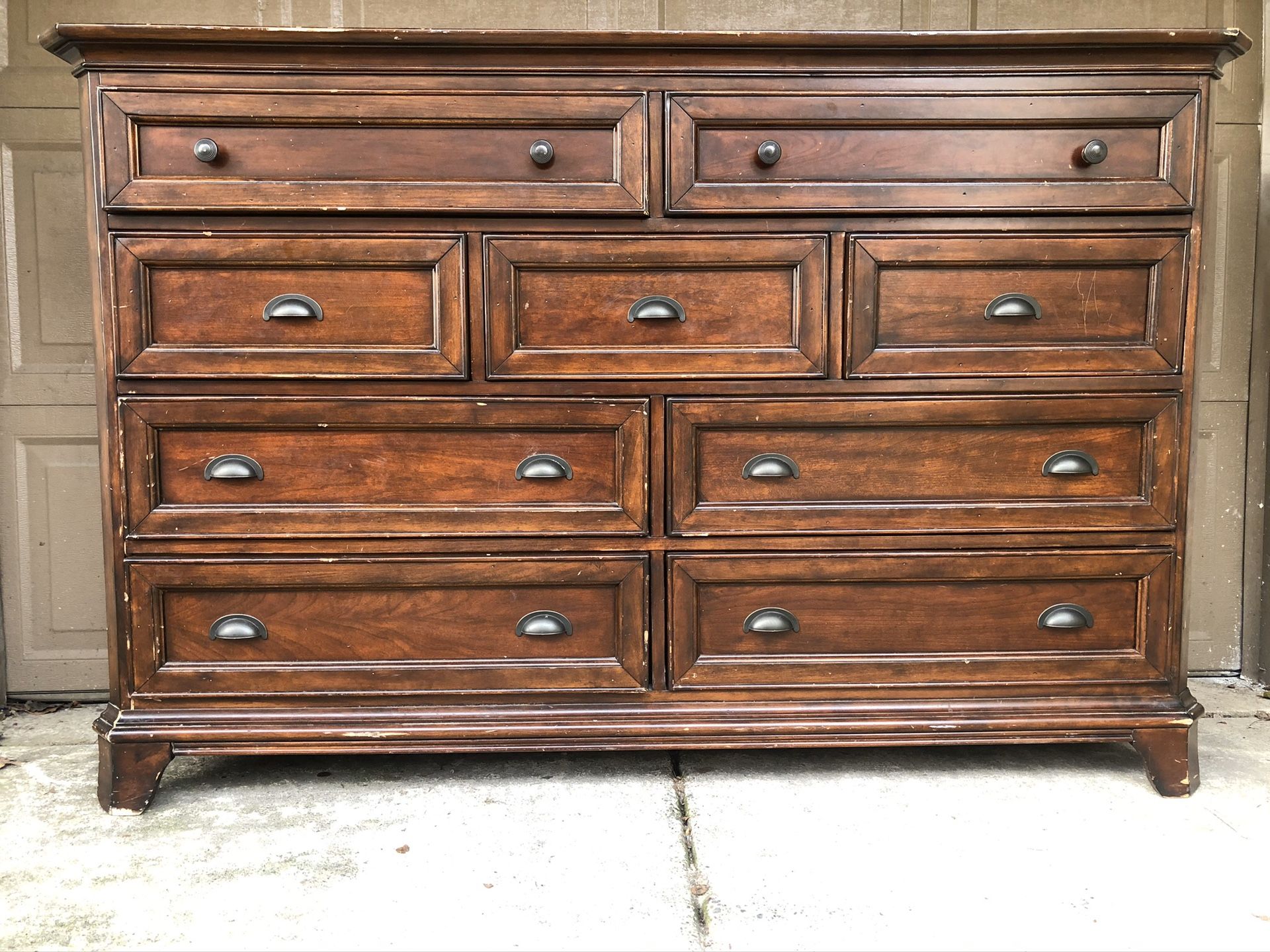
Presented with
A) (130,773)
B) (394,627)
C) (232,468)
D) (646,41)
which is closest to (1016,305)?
(646,41)

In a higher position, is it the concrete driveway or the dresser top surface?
the dresser top surface

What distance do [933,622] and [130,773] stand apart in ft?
5.82

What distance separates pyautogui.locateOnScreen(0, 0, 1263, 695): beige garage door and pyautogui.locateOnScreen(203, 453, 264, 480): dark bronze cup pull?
922 millimetres

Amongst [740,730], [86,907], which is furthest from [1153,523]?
[86,907]

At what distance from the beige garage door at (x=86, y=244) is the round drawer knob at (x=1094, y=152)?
2.95ft

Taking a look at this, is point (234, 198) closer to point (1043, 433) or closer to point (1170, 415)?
point (1043, 433)

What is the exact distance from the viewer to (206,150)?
6.32ft

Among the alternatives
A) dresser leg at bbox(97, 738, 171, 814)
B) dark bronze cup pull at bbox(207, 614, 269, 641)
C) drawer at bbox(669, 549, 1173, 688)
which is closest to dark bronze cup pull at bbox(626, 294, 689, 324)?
drawer at bbox(669, 549, 1173, 688)

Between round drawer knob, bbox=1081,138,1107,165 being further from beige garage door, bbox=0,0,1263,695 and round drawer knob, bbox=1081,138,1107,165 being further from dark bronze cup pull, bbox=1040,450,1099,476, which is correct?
beige garage door, bbox=0,0,1263,695

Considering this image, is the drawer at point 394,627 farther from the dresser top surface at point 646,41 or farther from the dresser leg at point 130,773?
the dresser top surface at point 646,41

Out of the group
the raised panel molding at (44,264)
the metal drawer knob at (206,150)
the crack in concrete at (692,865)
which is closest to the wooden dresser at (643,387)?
the metal drawer knob at (206,150)

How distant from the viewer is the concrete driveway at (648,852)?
1.63 m

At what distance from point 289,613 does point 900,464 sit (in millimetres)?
1370

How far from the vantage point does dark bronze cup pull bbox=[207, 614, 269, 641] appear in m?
2.05
